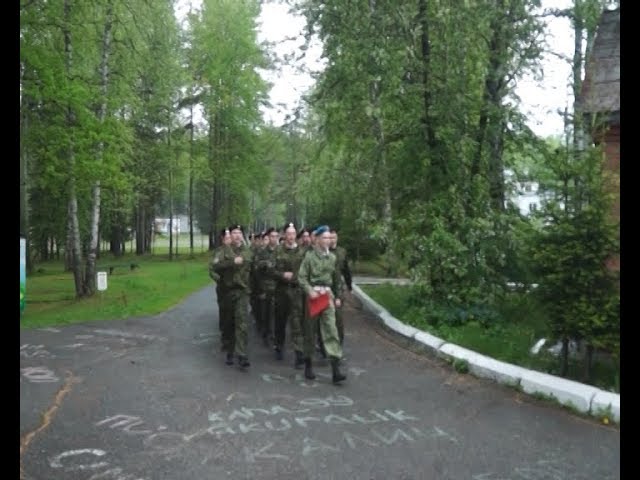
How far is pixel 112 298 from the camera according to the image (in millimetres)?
18844

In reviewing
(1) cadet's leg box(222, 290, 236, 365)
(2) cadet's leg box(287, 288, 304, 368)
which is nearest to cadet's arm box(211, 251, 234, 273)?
(1) cadet's leg box(222, 290, 236, 365)

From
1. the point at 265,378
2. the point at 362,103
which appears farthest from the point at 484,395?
the point at 362,103

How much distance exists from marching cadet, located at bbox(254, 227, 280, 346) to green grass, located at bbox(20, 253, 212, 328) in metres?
4.70

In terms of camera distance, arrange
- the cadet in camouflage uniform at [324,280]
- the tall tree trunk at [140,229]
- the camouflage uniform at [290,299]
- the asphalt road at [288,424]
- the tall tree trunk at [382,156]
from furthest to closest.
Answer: the tall tree trunk at [140,229], the tall tree trunk at [382,156], the camouflage uniform at [290,299], the cadet in camouflage uniform at [324,280], the asphalt road at [288,424]

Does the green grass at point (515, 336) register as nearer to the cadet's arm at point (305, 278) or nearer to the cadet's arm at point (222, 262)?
the cadet's arm at point (305, 278)

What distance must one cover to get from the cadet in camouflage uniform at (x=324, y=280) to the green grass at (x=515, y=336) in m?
2.36

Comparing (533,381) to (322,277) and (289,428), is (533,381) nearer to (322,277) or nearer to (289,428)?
(289,428)

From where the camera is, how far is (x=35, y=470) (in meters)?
5.12

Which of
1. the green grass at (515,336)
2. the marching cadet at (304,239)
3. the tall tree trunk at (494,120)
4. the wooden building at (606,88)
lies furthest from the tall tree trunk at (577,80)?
the marching cadet at (304,239)

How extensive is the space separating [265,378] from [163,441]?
2742 mm

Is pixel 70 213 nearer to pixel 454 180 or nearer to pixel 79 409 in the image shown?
pixel 454 180

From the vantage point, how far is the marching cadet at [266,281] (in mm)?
11297

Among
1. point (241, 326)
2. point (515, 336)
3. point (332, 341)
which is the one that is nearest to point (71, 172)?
point (241, 326)

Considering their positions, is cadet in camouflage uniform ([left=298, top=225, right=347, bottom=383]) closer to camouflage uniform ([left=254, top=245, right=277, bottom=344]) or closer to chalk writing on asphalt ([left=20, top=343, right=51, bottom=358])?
camouflage uniform ([left=254, top=245, right=277, bottom=344])
